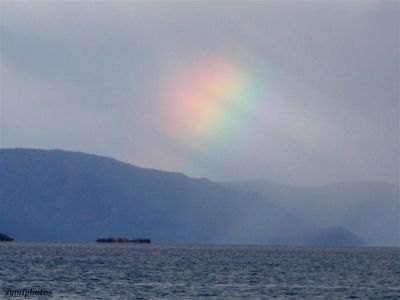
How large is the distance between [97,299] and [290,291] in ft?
62.2

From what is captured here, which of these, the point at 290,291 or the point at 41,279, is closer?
the point at 290,291

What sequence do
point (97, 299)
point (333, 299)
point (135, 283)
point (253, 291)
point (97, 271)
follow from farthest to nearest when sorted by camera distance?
1. point (97, 271)
2. point (135, 283)
3. point (253, 291)
4. point (333, 299)
5. point (97, 299)

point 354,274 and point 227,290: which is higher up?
point 354,274

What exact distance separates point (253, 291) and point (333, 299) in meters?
7.34

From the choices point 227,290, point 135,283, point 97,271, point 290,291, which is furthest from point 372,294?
point 97,271

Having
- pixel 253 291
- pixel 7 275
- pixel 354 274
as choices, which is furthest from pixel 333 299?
pixel 354 274

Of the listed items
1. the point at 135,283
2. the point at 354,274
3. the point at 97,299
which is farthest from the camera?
the point at 354,274

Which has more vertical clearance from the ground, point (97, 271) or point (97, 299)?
point (97, 271)

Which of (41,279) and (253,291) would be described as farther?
(41,279)

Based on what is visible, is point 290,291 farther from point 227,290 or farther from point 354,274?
point 354,274

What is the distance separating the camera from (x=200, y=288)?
7969cm

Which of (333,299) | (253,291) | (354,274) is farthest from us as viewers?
(354,274)

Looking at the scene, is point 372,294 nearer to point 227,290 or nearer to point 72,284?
point 227,290

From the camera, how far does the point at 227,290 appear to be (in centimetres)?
7756
